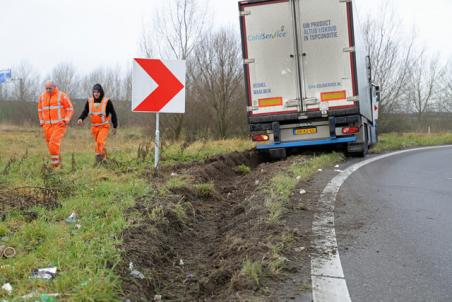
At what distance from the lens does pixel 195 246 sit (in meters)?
4.16

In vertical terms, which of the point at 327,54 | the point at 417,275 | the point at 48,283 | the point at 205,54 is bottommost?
the point at 417,275

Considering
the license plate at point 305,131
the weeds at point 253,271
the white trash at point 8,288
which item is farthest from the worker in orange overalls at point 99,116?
the weeds at point 253,271

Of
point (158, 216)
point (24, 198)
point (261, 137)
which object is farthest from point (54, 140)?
point (158, 216)

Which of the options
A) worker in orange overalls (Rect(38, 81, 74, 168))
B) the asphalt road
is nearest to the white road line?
the asphalt road

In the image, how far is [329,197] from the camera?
18.6 feet

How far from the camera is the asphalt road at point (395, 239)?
285 cm

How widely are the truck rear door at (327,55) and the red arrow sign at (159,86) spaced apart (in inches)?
166

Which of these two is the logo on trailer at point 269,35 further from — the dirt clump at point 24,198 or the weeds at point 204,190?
the dirt clump at point 24,198

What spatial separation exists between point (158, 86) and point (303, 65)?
4.46 m

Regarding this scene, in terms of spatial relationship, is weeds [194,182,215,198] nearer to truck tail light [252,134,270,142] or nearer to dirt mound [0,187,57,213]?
dirt mound [0,187,57,213]

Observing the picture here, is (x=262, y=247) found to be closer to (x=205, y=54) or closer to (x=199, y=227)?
(x=199, y=227)

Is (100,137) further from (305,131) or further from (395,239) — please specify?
(395,239)

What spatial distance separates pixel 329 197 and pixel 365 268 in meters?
2.52

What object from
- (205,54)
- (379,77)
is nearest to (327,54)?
(205,54)
